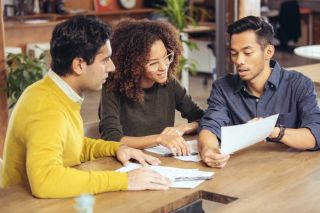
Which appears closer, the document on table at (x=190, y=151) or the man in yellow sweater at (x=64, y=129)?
the man in yellow sweater at (x=64, y=129)

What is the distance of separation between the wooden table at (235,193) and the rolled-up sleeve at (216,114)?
0.27 meters

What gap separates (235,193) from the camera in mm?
1882

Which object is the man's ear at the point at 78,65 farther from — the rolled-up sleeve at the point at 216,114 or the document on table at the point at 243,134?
the rolled-up sleeve at the point at 216,114

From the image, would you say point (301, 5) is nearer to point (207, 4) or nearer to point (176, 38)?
point (207, 4)

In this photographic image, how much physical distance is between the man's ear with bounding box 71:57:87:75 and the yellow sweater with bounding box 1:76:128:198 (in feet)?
0.28

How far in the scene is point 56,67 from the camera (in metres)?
2.08

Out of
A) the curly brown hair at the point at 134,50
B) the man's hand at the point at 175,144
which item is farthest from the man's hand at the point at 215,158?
the curly brown hair at the point at 134,50

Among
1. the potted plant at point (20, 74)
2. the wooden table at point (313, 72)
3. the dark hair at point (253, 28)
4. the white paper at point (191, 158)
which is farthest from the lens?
the potted plant at point (20, 74)

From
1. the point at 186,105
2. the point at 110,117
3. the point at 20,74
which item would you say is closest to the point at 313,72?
the point at 186,105

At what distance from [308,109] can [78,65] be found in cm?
97

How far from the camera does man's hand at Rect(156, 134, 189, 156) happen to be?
231 cm

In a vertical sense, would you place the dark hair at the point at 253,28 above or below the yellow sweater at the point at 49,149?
above

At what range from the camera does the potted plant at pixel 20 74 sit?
14.9 ft

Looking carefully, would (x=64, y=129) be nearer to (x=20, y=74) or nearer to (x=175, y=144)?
(x=175, y=144)
